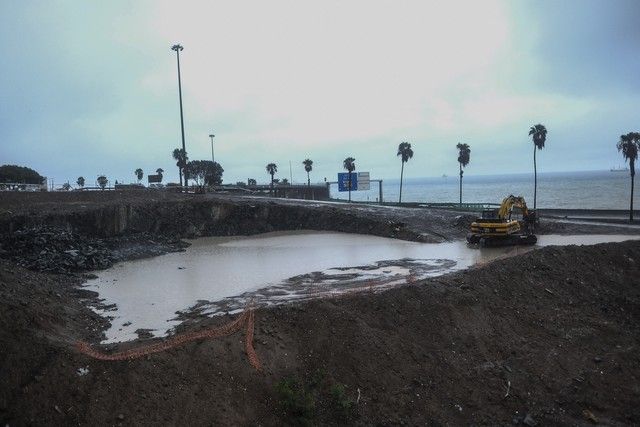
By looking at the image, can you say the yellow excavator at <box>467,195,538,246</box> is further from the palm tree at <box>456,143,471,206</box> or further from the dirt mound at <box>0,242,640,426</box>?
the palm tree at <box>456,143,471,206</box>

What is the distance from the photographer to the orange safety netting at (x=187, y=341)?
1130 cm

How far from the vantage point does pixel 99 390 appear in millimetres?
10195

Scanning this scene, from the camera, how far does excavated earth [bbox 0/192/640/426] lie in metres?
10.4

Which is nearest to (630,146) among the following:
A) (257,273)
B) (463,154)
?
(463,154)

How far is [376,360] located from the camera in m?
12.6

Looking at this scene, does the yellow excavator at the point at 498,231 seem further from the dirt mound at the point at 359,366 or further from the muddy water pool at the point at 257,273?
the dirt mound at the point at 359,366

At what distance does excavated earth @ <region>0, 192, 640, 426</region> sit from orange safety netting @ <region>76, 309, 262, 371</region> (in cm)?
19

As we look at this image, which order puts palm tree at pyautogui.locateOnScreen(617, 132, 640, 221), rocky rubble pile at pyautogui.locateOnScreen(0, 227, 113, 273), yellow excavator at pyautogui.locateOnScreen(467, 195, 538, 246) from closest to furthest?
1. rocky rubble pile at pyautogui.locateOnScreen(0, 227, 113, 273)
2. yellow excavator at pyautogui.locateOnScreen(467, 195, 538, 246)
3. palm tree at pyautogui.locateOnScreen(617, 132, 640, 221)

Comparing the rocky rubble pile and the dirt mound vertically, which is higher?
the rocky rubble pile

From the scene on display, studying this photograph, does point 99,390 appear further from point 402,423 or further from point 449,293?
point 449,293

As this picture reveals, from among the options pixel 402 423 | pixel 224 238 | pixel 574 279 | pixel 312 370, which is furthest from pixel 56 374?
pixel 224 238

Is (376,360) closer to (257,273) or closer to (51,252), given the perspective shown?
(257,273)

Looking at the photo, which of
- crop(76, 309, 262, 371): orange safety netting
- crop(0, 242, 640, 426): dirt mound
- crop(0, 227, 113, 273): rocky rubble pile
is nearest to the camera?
crop(0, 242, 640, 426): dirt mound

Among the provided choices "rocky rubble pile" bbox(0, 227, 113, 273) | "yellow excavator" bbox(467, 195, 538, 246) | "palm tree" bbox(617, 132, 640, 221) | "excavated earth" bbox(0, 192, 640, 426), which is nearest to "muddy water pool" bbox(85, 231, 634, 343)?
"yellow excavator" bbox(467, 195, 538, 246)
